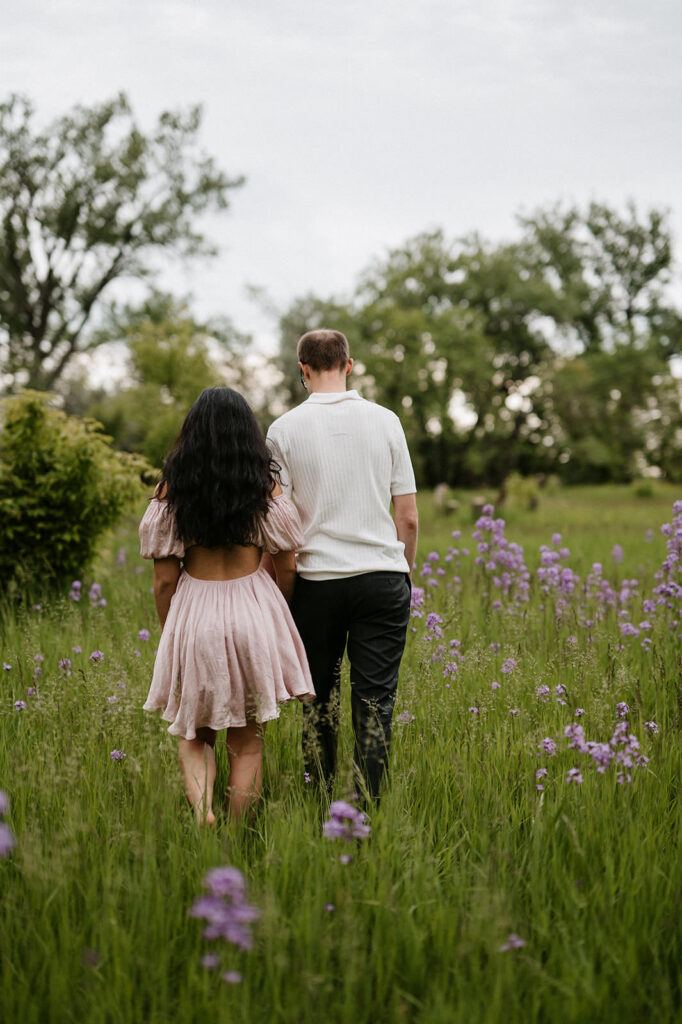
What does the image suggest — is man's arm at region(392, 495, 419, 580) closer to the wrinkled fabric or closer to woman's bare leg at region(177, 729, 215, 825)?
the wrinkled fabric

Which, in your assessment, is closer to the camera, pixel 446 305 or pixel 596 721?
pixel 596 721

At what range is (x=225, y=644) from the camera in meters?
2.95

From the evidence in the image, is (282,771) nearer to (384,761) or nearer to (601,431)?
(384,761)

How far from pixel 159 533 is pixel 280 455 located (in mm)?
640

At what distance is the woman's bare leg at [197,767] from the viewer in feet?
9.45

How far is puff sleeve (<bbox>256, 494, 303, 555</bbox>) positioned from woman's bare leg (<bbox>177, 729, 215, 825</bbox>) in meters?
0.89

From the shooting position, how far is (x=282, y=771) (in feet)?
11.5

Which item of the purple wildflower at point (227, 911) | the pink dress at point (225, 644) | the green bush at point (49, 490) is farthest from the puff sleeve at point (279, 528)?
the green bush at point (49, 490)

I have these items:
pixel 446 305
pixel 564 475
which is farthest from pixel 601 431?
pixel 446 305

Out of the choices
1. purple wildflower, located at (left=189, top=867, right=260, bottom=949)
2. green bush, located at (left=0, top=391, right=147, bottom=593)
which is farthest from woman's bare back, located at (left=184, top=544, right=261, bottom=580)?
green bush, located at (left=0, top=391, right=147, bottom=593)

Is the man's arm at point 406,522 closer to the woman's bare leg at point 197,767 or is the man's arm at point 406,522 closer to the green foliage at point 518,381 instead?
the woman's bare leg at point 197,767

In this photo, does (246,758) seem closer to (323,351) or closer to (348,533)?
(348,533)

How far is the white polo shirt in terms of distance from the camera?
310 centimetres

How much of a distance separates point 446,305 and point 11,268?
25.3 m
